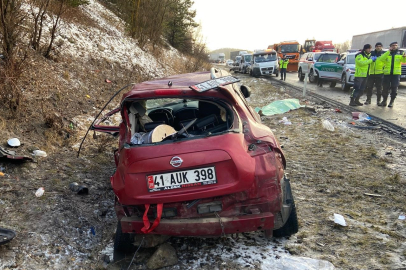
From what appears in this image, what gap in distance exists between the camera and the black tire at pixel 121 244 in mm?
3013

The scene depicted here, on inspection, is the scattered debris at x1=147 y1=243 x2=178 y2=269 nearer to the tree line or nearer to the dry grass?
the dry grass

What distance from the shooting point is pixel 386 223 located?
11.2 feet

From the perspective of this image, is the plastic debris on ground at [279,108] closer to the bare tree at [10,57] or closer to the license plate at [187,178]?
the bare tree at [10,57]

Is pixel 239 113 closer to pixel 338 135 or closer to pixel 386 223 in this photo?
pixel 386 223

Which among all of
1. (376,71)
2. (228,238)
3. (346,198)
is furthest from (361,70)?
(228,238)

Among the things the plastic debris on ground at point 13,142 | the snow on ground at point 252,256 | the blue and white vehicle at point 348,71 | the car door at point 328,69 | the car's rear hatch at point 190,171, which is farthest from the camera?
the car door at point 328,69

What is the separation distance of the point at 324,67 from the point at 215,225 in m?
16.0

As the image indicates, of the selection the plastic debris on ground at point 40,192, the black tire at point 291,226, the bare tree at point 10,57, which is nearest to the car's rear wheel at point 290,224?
the black tire at point 291,226

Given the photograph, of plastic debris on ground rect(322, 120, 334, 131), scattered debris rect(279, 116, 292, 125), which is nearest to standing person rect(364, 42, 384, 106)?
scattered debris rect(279, 116, 292, 125)

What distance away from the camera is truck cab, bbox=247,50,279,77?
2409 centimetres

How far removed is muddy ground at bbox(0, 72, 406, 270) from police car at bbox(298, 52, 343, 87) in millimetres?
11195

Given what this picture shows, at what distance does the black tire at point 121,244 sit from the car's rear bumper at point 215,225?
464 millimetres

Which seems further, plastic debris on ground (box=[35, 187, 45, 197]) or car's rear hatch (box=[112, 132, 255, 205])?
plastic debris on ground (box=[35, 187, 45, 197])

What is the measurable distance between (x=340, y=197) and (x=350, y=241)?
1.08 m
